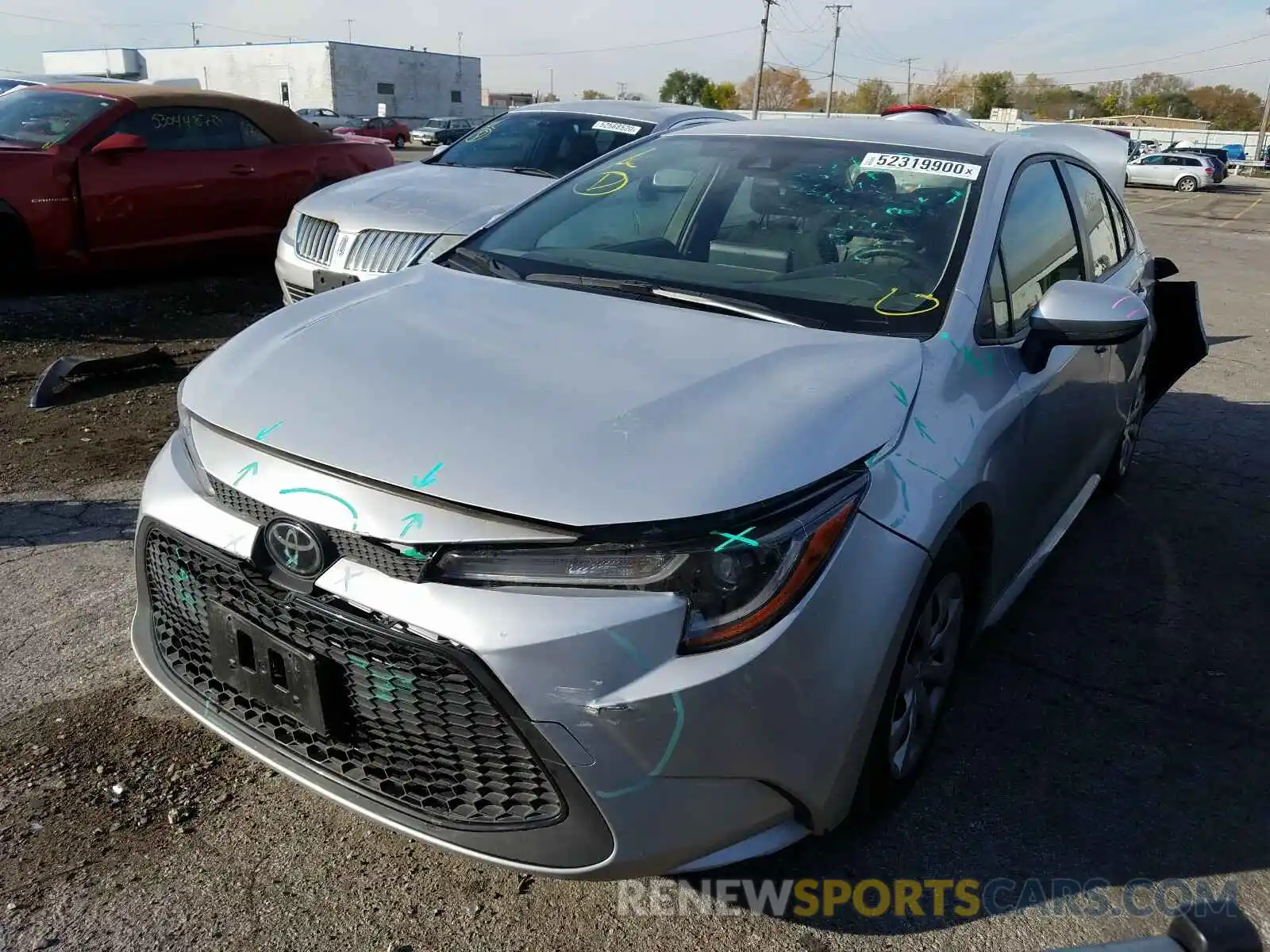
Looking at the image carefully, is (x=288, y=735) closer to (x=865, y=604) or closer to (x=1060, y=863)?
(x=865, y=604)

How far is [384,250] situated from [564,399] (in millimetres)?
4088

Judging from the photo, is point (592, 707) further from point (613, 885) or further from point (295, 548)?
point (613, 885)

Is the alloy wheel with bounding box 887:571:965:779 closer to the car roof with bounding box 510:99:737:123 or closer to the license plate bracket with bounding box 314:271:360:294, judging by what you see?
the license plate bracket with bounding box 314:271:360:294

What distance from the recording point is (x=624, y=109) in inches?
292

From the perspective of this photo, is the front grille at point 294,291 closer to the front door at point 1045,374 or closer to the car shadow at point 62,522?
the car shadow at point 62,522

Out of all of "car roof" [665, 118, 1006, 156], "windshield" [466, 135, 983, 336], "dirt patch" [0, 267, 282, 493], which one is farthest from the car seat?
"dirt patch" [0, 267, 282, 493]

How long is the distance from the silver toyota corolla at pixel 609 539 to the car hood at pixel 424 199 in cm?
317

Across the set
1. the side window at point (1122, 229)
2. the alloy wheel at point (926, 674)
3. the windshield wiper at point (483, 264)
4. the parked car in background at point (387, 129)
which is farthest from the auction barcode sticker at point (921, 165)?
the parked car in background at point (387, 129)

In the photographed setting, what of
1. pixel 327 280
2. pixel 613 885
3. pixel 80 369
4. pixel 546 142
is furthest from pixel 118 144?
pixel 613 885

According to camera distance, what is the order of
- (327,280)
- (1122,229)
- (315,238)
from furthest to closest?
1. (315,238)
2. (327,280)
3. (1122,229)

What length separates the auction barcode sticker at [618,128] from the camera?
Result: 23.1ft

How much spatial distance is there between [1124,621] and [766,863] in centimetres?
201

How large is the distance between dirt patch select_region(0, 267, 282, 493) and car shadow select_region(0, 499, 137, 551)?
0.25m

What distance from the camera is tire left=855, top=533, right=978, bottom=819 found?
226cm
